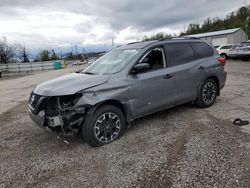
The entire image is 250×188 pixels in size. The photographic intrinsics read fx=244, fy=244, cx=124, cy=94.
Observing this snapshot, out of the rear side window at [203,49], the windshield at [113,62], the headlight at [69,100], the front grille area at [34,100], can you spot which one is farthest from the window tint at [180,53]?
the front grille area at [34,100]

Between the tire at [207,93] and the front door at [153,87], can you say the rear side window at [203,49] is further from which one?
the front door at [153,87]

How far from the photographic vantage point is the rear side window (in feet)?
19.7

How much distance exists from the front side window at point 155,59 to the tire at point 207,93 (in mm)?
1398

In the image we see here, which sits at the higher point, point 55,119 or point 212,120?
point 55,119

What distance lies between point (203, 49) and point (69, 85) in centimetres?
368

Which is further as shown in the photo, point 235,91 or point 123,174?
point 235,91

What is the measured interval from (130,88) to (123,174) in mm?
1682

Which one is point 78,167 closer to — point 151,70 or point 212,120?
point 151,70

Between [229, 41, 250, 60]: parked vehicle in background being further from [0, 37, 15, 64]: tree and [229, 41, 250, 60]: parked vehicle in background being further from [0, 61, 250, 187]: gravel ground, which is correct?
[0, 37, 15, 64]: tree

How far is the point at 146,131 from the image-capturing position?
191 inches

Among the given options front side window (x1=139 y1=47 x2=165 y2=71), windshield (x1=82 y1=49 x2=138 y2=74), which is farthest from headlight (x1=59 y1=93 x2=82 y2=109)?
front side window (x1=139 y1=47 x2=165 y2=71)

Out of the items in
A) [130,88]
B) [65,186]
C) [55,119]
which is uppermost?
[130,88]

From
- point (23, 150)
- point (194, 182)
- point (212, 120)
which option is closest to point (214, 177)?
point (194, 182)

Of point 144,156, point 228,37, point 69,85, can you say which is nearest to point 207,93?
point 144,156
